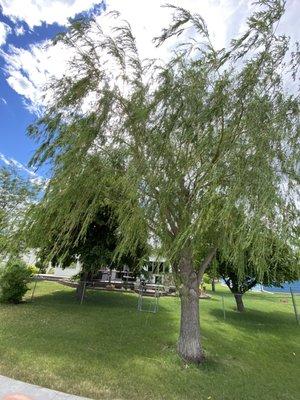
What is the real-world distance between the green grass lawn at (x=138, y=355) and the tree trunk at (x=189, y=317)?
0.30 meters

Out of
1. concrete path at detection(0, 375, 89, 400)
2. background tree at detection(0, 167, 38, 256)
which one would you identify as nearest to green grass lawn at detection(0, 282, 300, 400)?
concrete path at detection(0, 375, 89, 400)

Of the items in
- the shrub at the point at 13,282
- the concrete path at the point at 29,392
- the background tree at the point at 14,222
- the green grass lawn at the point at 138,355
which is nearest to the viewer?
the concrete path at the point at 29,392

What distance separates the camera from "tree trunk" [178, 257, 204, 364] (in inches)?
324

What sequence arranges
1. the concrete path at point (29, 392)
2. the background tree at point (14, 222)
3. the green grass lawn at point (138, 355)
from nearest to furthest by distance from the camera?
the concrete path at point (29, 392) < the green grass lawn at point (138, 355) < the background tree at point (14, 222)

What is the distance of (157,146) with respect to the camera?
7410 millimetres

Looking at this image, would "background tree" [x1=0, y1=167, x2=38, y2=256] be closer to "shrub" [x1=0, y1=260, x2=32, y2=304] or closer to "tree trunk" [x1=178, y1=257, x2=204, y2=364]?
"tree trunk" [x1=178, y1=257, x2=204, y2=364]

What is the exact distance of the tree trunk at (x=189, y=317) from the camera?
324 inches

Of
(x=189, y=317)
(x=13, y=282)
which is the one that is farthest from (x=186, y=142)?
(x=13, y=282)

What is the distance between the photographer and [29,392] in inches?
225

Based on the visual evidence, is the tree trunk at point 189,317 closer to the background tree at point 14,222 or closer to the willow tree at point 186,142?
the willow tree at point 186,142

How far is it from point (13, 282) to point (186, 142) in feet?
34.7

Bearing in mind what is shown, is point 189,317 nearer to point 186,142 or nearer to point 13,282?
point 186,142

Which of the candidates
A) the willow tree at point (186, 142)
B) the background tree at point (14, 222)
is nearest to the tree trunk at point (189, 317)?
the willow tree at point (186, 142)

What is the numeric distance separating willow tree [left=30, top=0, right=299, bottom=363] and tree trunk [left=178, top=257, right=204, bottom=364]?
0.08ft
